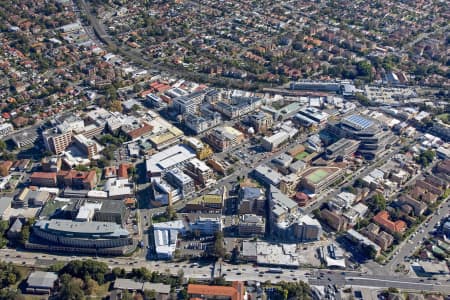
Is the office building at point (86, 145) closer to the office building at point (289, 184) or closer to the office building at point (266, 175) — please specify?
the office building at point (266, 175)

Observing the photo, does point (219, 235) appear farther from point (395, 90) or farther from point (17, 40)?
point (17, 40)

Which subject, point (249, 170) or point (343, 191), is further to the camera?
point (249, 170)

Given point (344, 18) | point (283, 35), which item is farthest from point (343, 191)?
point (344, 18)

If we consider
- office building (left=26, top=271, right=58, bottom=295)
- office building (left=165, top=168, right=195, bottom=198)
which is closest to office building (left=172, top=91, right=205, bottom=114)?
office building (left=165, top=168, right=195, bottom=198)

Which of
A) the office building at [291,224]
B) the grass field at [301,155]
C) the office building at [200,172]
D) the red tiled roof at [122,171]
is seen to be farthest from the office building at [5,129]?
the grass field at [301,155]

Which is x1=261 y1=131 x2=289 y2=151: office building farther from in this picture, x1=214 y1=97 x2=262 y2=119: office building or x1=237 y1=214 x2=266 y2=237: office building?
x1=237 y1=214 x2=266 y2=237: office building

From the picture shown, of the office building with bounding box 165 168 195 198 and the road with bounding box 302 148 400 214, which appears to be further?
the office building with bounding box 165 168 195 198

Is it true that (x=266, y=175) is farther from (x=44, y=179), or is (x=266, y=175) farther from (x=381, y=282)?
(x=44, y=179)
